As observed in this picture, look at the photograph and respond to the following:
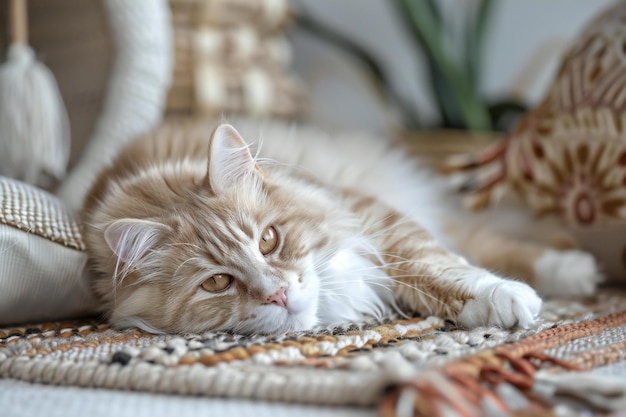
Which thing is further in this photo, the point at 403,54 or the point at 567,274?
the point at 403,54

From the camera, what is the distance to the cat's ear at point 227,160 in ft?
3.70

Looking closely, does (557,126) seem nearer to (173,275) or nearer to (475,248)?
(475,248)

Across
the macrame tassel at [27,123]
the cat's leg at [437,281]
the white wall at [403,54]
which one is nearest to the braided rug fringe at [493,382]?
the cat's leg at [437,281]

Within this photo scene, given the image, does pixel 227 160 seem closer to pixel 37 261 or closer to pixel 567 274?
pixel 37 261

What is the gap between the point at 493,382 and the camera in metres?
0.74

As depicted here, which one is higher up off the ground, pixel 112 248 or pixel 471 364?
pixel 112 248

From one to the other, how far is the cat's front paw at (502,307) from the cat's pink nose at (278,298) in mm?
341

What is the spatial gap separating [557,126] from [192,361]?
1156 mm

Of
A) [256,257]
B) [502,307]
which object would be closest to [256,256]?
[256,257]

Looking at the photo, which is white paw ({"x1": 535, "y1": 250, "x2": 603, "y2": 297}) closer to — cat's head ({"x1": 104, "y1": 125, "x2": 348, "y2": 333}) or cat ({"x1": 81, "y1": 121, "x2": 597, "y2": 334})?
cat ({"x1": 81, "y1": 121, "x2": 597, "y2": 334})

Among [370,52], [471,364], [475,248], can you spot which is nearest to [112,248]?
[471,364]

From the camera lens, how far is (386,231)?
4.33ft

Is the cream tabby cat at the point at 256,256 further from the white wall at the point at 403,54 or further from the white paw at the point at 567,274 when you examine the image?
the white wall at the point at 403,54

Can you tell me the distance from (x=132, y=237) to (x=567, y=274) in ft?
3.38
